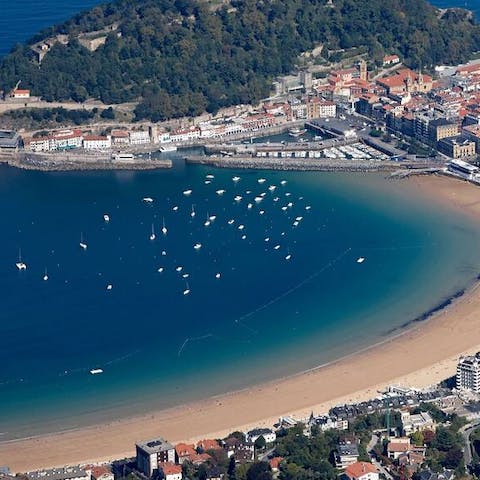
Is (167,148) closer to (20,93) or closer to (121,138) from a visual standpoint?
(121,138)

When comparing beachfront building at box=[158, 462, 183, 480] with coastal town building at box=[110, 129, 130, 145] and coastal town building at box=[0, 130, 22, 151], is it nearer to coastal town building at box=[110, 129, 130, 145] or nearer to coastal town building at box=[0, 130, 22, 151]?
coastal town building at box=[0, 130, 22, 151]

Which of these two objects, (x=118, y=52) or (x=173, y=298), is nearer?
(x=173, y=298)

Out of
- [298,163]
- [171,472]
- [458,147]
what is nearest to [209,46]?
[298,163]

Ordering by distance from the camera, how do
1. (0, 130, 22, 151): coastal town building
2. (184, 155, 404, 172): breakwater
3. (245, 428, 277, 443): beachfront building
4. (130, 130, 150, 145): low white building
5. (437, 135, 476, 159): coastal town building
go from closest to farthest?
(245, 428, 277, 443): beachfront building
(184, 155, 404, 172): breakwater
(437, 135, 476, 159): coastal town building
(0, 130, 22, 151): coastal town building
(130, 130, 150, 145): low white building

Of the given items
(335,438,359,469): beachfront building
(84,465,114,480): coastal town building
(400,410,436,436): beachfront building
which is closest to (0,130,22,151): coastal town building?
(84,465,114,480): coastal town building

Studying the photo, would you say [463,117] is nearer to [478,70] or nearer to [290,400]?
[478,70]

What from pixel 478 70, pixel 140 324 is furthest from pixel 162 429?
pixel 478 70

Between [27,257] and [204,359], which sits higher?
[27,257]
